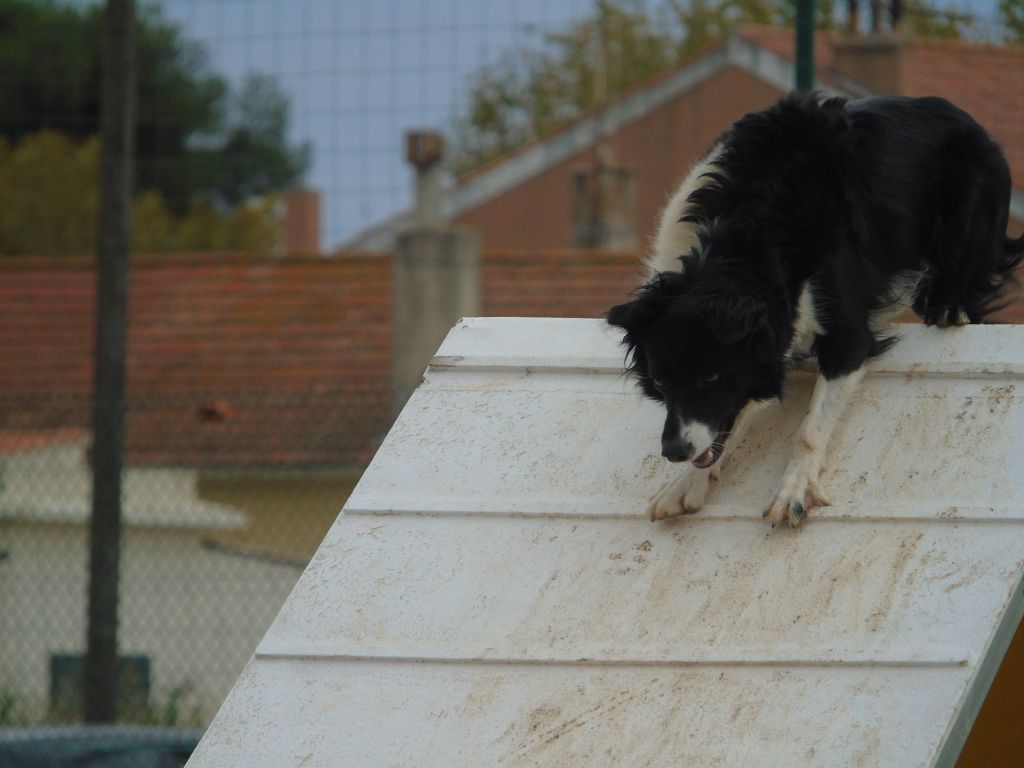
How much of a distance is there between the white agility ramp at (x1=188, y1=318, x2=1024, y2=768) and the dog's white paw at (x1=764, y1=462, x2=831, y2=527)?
0.03 m

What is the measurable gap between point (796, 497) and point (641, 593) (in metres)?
0.39

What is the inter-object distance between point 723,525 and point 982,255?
3.46 feet

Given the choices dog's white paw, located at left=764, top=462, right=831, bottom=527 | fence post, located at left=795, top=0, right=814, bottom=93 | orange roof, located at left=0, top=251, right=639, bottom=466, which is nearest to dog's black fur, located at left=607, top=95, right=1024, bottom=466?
dog's white paw, located at left=764, top=462, right=831, bottom=527

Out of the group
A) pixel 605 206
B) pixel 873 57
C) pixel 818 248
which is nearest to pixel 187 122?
pixel 605 206

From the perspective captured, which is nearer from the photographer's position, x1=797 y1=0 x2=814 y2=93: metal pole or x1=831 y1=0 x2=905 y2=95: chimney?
x1=797 y1=0 x2=814 y2=93: metal pole

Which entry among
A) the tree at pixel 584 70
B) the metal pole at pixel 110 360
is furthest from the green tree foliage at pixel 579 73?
the metal pole at pixel 110 360

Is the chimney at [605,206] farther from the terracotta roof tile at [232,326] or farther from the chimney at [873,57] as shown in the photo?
the terracotta roof tile at [232,326]

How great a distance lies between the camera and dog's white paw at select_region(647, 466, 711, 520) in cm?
292

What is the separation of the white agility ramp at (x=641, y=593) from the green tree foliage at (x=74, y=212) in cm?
1891

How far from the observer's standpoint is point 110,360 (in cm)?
610

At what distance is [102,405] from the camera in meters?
5.95

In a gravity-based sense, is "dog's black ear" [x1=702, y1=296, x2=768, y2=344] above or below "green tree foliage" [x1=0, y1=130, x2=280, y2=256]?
above

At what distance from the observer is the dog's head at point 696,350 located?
108 inches

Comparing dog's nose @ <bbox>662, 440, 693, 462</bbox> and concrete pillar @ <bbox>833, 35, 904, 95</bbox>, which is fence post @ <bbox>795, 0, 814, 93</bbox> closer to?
dog's nose @ <bbox>662, 440, 693, 462</bbox>
